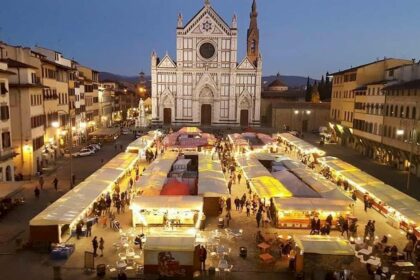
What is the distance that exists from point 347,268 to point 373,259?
9.23 feet

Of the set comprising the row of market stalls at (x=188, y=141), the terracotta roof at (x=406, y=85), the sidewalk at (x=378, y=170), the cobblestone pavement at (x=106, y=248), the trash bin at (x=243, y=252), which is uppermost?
the terracotta roof at (x=406, y=85)

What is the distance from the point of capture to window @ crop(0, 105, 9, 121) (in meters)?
34.1

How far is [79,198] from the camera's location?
86.7 ft

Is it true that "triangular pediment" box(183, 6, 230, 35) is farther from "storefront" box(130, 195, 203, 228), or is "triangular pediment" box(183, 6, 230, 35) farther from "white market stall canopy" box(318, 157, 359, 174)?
"storefront" box(130, 195, 203, 228)

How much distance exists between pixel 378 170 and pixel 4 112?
37.4 metres

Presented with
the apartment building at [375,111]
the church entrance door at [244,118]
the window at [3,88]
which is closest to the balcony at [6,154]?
the window at [3,88]

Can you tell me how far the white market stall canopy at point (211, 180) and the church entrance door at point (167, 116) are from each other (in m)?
48.7

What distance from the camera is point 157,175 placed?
33.8m

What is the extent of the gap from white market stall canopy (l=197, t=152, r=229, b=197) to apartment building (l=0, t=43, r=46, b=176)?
16.5 m

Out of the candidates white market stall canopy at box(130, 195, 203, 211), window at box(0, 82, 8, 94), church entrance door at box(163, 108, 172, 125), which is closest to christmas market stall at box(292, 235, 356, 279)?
white market stall canopy at box(130, 195, 203, 211)

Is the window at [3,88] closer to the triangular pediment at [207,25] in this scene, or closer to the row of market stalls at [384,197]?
the row of market stalls at [384,197]

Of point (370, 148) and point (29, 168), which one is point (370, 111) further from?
point (29, 168)

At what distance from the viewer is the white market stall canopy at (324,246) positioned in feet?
63.1

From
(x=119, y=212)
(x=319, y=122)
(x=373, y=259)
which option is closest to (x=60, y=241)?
(x=119, y=212)
